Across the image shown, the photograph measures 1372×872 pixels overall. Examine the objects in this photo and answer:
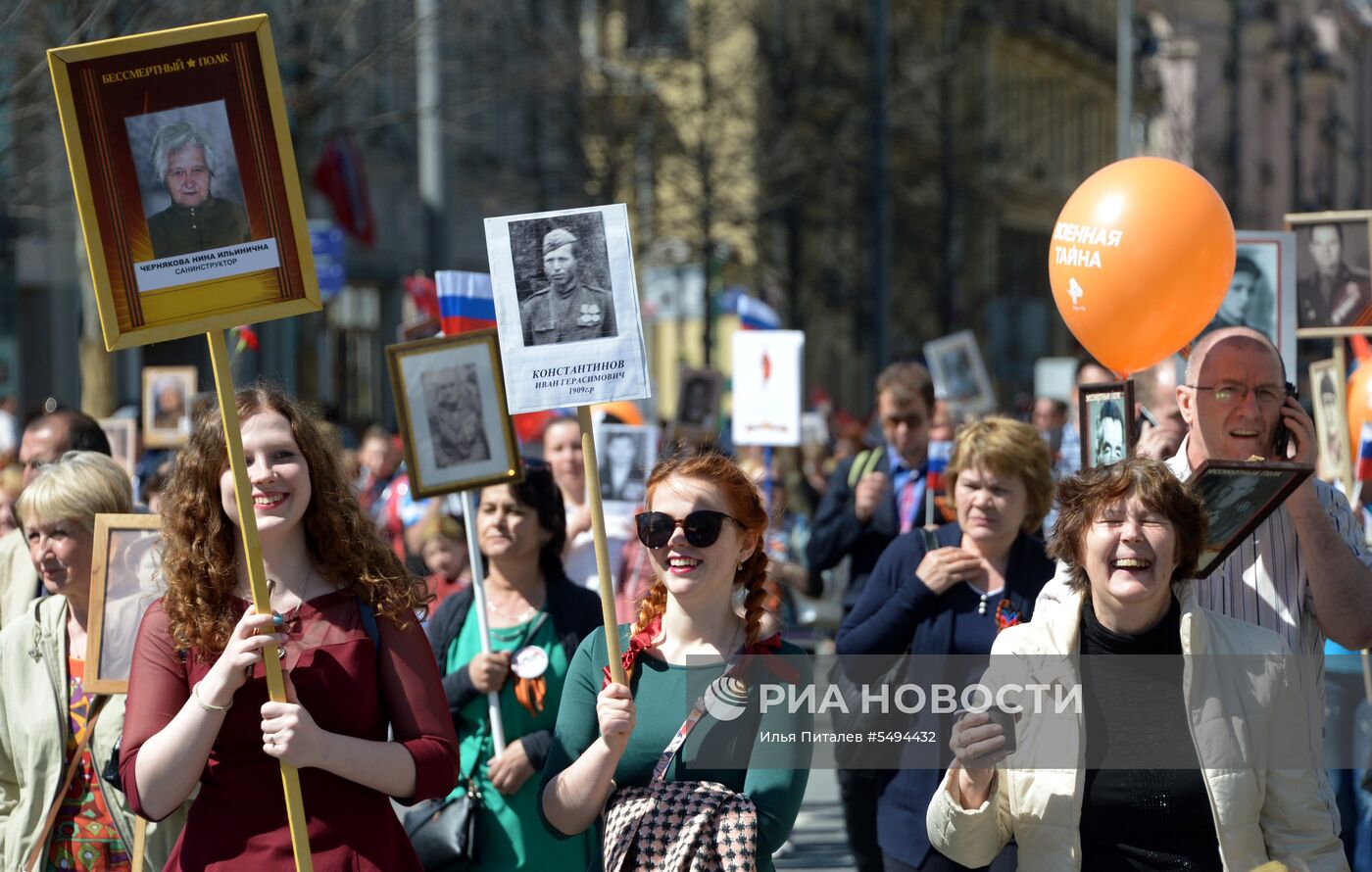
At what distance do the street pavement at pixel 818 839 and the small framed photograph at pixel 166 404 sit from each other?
4.80 metres

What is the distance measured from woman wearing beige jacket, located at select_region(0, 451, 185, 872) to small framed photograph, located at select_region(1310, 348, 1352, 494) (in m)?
4.16

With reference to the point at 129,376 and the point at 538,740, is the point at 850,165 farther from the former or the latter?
the point at 538,740

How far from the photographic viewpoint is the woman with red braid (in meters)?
3.62

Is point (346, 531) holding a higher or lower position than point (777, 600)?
higher

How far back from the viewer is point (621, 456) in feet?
30.4

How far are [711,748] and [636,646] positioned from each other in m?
0.30

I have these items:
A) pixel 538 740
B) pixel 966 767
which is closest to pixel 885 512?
pixel 538 740

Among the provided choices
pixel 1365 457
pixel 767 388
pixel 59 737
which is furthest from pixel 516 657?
pixel 767 388

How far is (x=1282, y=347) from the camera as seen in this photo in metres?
5.59

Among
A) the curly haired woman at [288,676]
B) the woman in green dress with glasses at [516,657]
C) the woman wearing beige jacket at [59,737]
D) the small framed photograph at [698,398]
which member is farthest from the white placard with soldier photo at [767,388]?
the curly haired woman at [288,676]

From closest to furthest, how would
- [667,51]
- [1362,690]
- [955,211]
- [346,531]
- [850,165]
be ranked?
[346,531]
[1362,690]
[667,51]
[850,165]
[955,211]

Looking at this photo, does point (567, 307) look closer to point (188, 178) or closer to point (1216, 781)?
point (188, 178)

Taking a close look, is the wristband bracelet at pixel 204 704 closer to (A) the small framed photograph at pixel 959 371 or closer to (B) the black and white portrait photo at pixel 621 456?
(B) the black and white portrait photo at pixel 621 456

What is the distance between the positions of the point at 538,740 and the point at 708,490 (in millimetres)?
1401
